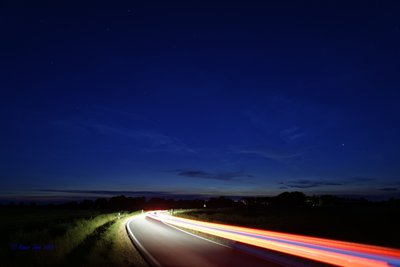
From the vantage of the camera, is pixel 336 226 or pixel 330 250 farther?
pixel 336 226

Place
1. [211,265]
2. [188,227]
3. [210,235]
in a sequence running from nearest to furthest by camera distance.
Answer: [211,265] < [210,235] < [188,227]

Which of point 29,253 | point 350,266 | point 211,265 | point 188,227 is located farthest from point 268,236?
point 188,227

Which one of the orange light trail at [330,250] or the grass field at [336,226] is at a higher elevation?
the grass field at [336,226]

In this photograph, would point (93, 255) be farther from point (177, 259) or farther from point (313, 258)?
point (313, 258)

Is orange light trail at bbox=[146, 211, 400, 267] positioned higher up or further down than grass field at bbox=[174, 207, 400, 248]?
further down

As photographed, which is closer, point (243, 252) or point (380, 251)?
point (380, 251)

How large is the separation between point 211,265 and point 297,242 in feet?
14.4

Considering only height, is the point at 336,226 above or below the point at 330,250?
above

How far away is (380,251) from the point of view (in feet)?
39.9

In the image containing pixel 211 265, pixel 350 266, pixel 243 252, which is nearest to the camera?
pixel 350 266

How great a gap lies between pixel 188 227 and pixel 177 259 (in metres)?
22.0

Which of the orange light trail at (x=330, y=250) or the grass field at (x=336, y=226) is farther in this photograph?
the grass field at (x=336, y=226)

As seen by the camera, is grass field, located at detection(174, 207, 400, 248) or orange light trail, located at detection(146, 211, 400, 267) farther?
grass field, located at detection(174, 207, 400, 248)

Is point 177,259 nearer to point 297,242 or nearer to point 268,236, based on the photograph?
point 297,242
